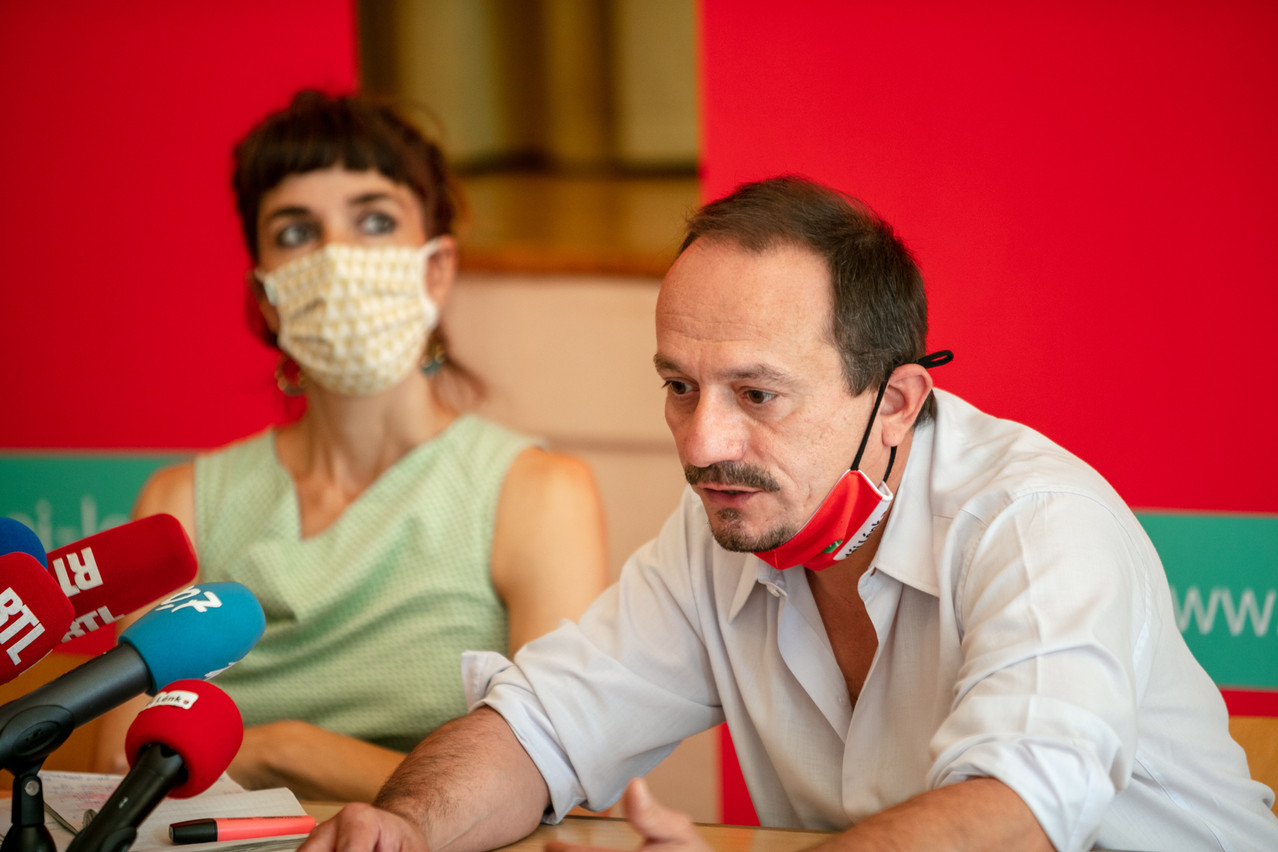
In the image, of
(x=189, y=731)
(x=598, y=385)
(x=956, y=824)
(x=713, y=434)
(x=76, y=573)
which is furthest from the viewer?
(x=598, y=385)

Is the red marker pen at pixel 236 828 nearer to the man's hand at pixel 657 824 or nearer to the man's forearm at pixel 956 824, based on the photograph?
the man's hand at pixel 657 824

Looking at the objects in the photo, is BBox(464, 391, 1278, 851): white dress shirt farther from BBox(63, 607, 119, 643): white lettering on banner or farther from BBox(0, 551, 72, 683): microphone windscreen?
BBox(0, 551, 72, 683): microphone windscreen

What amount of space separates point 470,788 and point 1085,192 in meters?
1.81

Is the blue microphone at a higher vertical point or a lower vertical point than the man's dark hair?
lower

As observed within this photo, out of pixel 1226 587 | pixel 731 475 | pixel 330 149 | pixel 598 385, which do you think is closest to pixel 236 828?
pixel 731 475

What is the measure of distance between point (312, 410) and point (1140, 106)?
189 cm

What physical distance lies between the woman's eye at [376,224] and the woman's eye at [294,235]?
108 mm

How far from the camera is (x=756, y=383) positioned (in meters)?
1.44

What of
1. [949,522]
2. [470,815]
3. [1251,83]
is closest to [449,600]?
[470,815]

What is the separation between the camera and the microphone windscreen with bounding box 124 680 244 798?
3.17 feet

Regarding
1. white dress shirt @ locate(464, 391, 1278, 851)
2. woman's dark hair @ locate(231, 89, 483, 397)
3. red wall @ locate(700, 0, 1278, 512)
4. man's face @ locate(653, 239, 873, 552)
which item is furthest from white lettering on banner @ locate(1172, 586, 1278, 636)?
woman's dark hair @ locate(231, 89, 483, 397)

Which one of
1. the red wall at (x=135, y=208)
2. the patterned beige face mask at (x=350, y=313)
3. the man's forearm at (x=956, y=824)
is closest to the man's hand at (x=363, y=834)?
the man's forearm at (x=956, y=824)

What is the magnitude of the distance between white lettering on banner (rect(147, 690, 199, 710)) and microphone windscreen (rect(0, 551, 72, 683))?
127 millimetres

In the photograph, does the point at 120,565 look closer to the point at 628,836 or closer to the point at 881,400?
the point at 628,836
